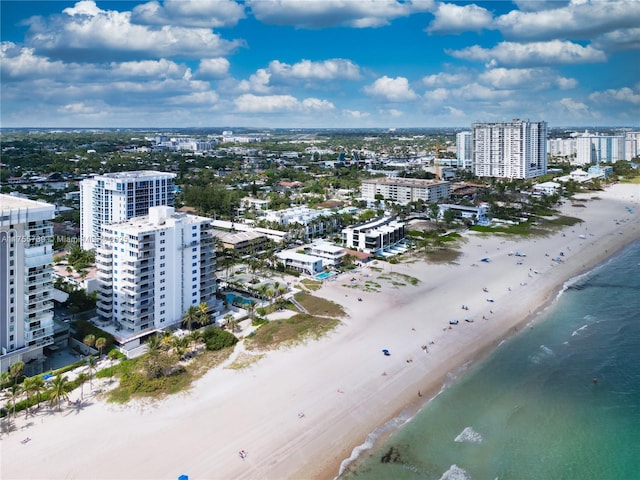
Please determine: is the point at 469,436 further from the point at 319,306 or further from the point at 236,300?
the point at 236,300

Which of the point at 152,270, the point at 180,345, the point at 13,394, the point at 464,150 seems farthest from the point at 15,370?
the point at 464,150

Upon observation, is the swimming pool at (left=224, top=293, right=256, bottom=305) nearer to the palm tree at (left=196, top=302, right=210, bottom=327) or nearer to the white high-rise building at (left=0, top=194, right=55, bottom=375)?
the palm tree at (left=196, top=302, right=210, bottom=327)

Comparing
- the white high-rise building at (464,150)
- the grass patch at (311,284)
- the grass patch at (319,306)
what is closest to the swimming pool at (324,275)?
the grass patch at (311,284)

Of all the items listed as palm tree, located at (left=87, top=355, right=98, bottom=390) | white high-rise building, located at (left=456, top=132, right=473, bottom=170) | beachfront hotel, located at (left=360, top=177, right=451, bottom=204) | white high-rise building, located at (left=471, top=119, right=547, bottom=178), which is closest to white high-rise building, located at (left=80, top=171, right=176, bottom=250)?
palm tree, located at (left=87, top=355, right=98, bottom=390)

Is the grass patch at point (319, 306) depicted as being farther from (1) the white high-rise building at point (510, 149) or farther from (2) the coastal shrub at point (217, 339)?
(1) the white high-rise building at point (510, 149)

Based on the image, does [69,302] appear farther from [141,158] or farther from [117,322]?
[141,158]

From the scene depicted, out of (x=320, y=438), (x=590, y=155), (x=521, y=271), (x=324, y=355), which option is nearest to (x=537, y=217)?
(x=521, y=271)
